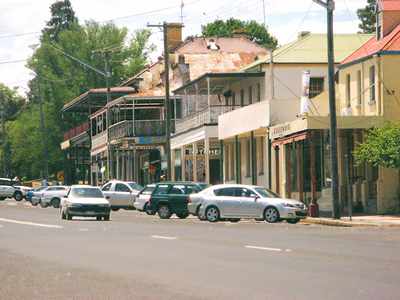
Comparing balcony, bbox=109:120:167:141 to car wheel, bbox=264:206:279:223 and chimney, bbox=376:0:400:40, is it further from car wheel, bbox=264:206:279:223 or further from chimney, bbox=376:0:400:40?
car wheel, bbox=264:206:279:223

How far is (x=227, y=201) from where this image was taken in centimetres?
4053

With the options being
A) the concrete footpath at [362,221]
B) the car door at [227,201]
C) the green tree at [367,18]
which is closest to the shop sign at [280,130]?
the concrete footpath at [362,221]

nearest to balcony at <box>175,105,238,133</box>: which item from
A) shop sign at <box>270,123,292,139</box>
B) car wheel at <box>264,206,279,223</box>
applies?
shop sign at <box>270,123,292,139</box>

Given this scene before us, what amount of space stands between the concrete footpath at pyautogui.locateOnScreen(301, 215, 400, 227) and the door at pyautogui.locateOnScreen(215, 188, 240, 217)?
2.40 m

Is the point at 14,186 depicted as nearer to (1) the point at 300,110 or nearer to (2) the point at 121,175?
(2) the point at 121,175

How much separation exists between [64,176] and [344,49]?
57.4 meters

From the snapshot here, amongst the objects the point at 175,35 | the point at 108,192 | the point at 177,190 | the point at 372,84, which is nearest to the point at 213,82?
the point at 108,192

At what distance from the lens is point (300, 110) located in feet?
165

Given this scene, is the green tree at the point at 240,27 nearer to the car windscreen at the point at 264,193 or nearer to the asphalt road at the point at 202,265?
the car windscreen at the point at 264,193

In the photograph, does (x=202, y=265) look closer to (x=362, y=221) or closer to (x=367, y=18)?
(x=362, y=221)

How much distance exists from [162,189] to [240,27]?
67.3 m

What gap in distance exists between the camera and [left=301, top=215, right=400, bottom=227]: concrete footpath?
1428 inches

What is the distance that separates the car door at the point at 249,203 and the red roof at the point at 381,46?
825cm

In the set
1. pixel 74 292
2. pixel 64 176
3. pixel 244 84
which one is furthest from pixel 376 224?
pixel 64 176
